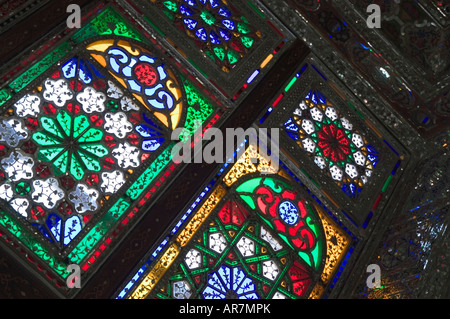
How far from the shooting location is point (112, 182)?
5289 mm

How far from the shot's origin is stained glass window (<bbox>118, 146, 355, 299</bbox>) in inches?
205

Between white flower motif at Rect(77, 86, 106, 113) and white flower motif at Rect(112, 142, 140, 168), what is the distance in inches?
14.0

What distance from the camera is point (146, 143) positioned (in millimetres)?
5562

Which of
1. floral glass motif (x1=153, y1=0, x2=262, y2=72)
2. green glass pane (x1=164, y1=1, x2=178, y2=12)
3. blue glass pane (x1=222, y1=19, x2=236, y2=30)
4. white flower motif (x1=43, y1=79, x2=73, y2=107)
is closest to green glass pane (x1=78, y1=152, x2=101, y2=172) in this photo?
white flower motif (x1=43, y1=79, x2=73, y2=107)

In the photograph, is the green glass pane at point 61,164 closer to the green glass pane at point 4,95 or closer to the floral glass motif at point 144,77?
the green glass pane at point 4,95

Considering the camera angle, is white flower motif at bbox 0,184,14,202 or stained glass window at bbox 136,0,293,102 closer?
white flower motif at bbox 0,184,14,202

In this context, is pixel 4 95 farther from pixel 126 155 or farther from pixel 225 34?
pixel 225 34

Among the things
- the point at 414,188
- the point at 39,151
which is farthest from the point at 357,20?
the point at 39,151

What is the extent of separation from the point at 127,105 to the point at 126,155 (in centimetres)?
45

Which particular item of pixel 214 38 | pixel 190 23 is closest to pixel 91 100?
pixel 190 23

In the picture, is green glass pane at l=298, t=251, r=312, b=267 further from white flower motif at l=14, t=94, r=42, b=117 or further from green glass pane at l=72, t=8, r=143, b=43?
white flower motif at l=14, t=94, r=42, b=117

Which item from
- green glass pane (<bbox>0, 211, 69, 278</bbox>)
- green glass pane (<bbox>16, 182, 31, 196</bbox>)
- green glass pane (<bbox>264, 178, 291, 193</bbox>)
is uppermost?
green glass pane (<bbox>264, 178, 291, 193</bbox>)

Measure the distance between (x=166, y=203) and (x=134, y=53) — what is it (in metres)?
1.39

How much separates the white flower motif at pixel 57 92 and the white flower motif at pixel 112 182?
678mm
